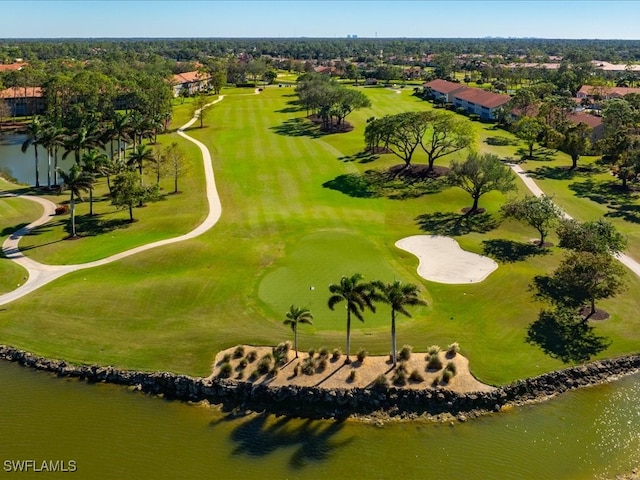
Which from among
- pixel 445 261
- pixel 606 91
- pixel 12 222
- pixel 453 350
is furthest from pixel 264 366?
pixel 606 91

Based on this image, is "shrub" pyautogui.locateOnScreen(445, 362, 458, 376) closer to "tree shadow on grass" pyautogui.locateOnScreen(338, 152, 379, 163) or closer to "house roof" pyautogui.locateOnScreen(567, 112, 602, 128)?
"tree shadow on grass" pyautogui.locateOnScreen(338, 152, 379, 163)

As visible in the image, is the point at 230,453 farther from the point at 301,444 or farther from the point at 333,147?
the point at 333,147

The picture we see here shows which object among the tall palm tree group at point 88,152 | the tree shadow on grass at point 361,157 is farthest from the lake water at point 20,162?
the tree shadow on grass at point 361,157

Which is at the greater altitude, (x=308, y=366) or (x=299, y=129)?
(x=299, y=129)

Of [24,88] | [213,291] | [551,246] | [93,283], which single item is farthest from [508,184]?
[24,88]

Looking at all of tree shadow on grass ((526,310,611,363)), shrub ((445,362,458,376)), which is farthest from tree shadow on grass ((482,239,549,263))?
shrub ((445,362,458,376))

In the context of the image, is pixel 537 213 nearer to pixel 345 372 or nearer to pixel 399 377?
pixel 399 377
